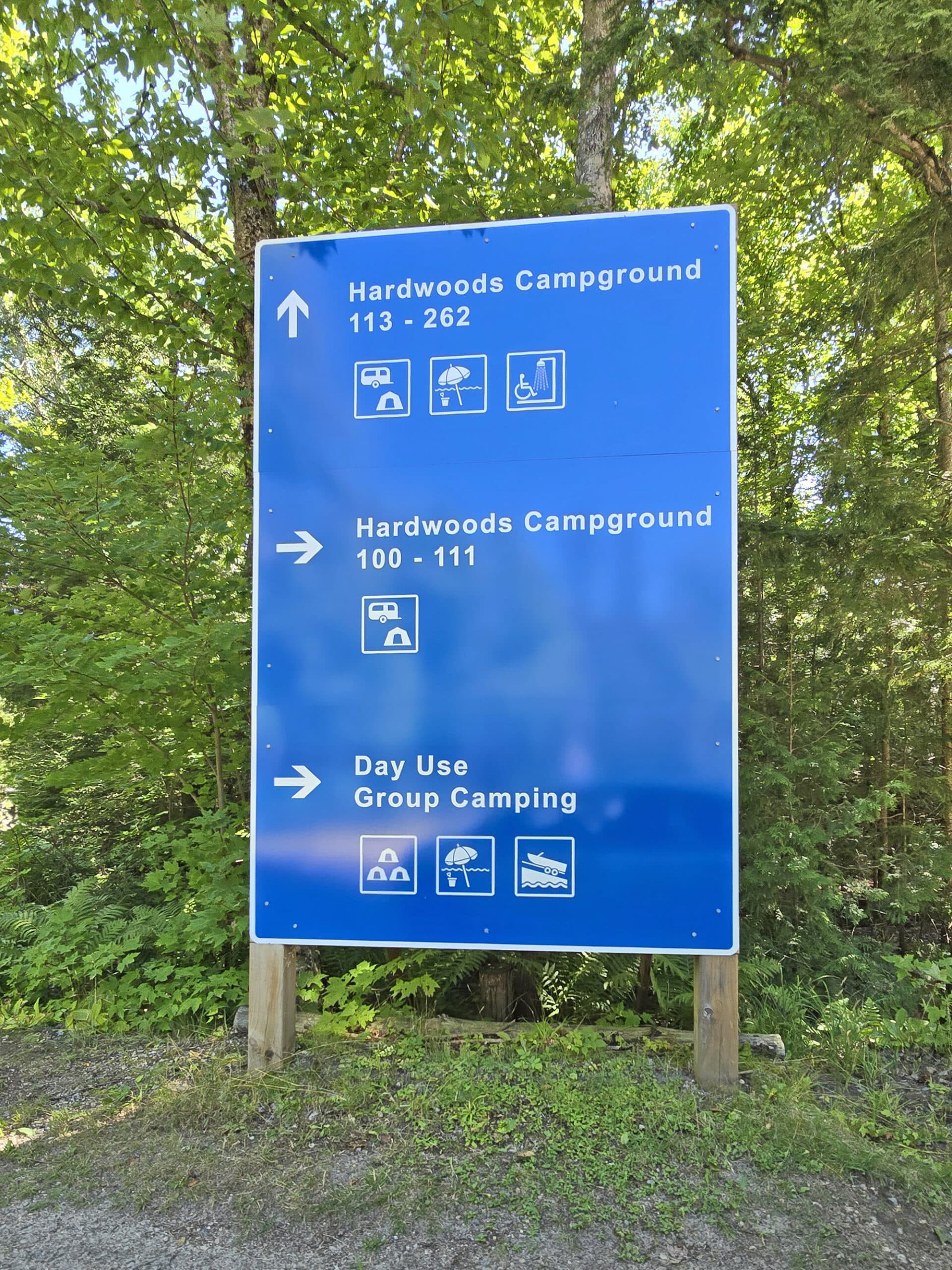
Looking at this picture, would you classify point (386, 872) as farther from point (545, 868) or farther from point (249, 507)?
point (249, 507)

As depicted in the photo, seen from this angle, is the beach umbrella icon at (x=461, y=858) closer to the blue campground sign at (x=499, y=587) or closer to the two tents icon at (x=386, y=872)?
the blue campground sign at (x=499, y=587)

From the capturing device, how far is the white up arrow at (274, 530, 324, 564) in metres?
3.16

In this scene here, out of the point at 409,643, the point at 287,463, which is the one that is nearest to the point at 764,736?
the point at 409,643

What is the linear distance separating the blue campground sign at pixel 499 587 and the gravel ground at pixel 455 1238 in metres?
0.84

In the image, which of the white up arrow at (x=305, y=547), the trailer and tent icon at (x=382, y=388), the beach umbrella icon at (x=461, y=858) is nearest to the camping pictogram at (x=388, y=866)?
the beach umbrella icon at (x=461, y=858)

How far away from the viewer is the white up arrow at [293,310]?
321 centimetres

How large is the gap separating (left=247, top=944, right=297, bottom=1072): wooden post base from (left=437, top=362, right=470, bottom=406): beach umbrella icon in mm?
2431

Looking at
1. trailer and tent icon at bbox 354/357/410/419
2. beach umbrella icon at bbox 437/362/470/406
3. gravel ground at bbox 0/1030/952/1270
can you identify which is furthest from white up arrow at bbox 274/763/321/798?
beach umbrella icon at bbox 437/362/470/406

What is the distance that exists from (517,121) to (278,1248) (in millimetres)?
6564

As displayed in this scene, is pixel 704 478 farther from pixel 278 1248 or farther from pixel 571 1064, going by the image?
pixel 278 1248

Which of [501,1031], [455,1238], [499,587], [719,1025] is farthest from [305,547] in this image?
[719,1025]

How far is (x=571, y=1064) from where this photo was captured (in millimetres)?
3102

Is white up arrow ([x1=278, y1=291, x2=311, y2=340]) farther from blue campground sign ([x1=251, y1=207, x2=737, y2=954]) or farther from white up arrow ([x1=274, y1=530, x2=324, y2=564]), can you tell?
white up arrow ([x1=274, y1=530, x2=324, y2=564])

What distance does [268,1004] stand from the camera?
316 centimetres
